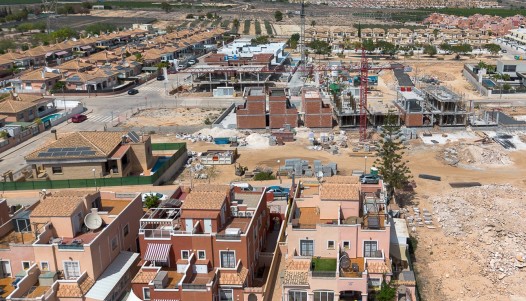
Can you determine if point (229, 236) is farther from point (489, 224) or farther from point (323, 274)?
point (489, 224)

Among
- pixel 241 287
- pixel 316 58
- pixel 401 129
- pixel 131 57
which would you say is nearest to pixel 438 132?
pixel 401 129

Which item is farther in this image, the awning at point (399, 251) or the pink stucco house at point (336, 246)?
the awning at point (399, 251)

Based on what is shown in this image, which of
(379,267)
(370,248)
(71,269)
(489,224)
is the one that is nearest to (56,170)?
(71,269)

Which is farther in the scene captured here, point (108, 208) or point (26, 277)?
point (108, 208)

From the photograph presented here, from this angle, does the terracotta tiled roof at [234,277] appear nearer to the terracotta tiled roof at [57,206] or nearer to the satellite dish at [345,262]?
the satellite dish at [345,262]

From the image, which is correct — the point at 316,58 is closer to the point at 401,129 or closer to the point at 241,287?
the point at 401,129

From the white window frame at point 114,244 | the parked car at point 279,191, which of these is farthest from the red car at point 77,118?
the white window frame at point 114,244

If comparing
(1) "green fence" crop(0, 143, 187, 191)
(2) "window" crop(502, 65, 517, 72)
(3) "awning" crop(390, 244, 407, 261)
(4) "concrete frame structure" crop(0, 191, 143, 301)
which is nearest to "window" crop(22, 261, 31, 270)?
(4) "concrete frame structure" crop(0, 191, 143, 301)
